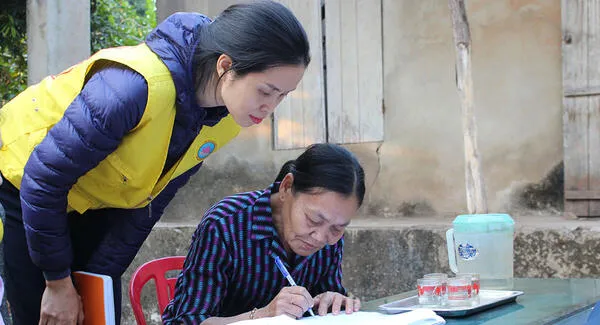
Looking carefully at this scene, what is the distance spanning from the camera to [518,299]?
6.67ft

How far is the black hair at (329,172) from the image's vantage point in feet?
6.64

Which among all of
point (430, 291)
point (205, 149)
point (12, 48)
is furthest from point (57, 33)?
point (430, 291)

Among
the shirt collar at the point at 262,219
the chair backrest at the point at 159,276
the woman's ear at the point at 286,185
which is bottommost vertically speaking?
the chair backrest at the point at 159,276

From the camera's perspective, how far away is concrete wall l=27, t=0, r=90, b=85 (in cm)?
479

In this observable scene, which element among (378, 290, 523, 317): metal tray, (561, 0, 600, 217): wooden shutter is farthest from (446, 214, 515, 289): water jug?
(561, 0, 600, 217): wooden shutter

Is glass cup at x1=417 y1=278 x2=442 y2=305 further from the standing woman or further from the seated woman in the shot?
the standing woman

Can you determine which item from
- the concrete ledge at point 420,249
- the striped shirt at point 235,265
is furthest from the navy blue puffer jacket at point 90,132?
the concrete ledge at point 420,249

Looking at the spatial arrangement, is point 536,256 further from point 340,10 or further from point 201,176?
point 201,176

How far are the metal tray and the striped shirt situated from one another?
1.10ft

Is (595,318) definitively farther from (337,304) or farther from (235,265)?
(235,265)

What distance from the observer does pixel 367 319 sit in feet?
5.65

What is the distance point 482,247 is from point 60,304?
4.07 feet

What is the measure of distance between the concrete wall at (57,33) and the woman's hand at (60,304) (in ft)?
10.3

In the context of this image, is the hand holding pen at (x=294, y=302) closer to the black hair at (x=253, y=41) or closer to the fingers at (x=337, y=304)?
the fingers at (x=337, y=304)
